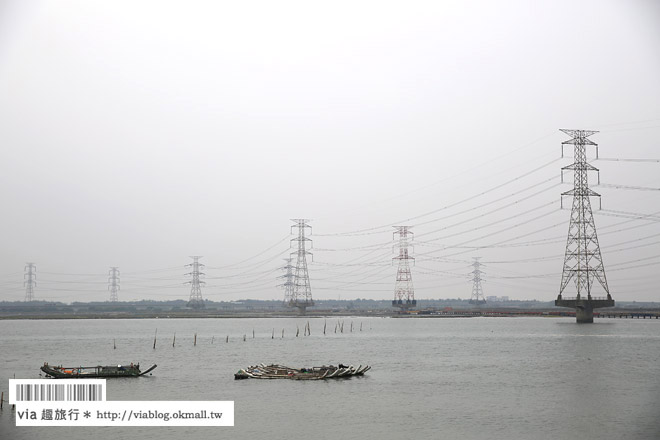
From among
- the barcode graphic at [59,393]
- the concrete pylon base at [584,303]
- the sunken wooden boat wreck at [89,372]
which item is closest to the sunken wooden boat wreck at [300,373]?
the sunken wooden boat wreck at [89,372]

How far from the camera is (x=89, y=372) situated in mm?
73062

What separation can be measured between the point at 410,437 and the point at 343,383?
2406 cm

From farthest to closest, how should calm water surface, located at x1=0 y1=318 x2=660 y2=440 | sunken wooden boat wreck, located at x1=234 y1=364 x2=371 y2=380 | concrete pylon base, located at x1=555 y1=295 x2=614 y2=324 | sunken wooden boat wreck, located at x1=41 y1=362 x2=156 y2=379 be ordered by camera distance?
1. concrete pylon base, located at x1=555 y1=295 x2=614 y2=324
2. sunken wooden boat wreck, located at x1=234 y1=364 x2=371 y2=380
3. sunken wooden boat wreck, located at x1=41 y1=362 x2=156 y2=379
4. calm water surface, located at x1=0 y1=318 x2=660 y2=440

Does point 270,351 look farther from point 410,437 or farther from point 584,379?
point 410,437

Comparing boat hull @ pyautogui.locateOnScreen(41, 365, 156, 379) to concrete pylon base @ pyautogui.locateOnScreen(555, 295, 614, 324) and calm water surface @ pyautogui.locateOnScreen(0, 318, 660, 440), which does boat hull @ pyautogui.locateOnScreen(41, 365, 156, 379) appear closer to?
calm water surface @ pyautogui.locateOnScreen(0, 318, 660, 440)

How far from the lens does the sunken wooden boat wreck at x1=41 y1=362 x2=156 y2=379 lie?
69750 mm

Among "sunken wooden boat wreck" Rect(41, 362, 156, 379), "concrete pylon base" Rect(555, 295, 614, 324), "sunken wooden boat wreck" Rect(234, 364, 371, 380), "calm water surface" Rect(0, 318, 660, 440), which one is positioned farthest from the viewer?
"concrete pylon base" Rect(555, 295, 614, 324)

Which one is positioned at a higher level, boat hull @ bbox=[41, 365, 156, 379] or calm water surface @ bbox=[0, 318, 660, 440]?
boat hull @ bbox=[41, 365, 156, 379]

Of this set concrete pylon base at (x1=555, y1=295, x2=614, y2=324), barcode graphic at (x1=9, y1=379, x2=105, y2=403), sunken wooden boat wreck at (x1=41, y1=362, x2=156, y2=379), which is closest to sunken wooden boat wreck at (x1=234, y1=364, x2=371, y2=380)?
sunken wooden boat wreck at (x1=41, y1=362, x2=156, y2=379)

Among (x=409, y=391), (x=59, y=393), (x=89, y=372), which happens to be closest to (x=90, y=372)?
(x=89, y=372)

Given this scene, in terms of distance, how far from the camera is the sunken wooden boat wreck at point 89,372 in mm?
69750

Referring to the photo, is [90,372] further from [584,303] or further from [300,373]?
[584,303]

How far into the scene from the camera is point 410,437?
45.5 meters

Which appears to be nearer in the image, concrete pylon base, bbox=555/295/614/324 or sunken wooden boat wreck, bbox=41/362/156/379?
sunken wooden boat wreck, bbox=41/362/156/379
